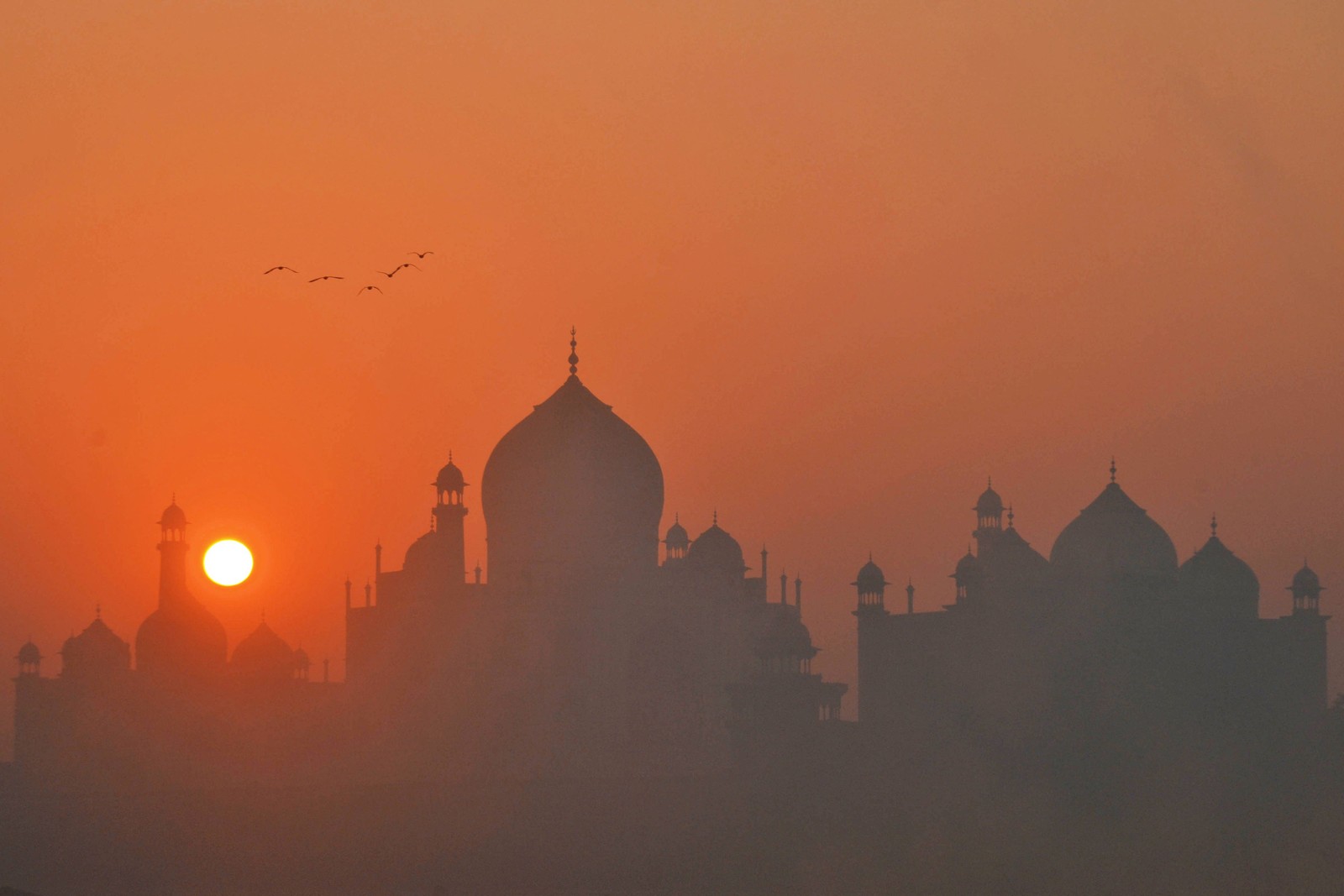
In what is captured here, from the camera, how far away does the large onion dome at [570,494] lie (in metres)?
32.6

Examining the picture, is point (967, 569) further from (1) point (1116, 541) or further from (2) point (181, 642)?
(2) point (181, 642)

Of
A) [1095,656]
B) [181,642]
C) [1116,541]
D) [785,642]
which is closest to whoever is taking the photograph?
[1095,656]

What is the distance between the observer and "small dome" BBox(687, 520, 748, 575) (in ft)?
113

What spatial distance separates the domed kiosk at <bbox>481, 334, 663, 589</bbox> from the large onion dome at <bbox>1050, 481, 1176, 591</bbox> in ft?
19.3

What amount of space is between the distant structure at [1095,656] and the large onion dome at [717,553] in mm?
2414

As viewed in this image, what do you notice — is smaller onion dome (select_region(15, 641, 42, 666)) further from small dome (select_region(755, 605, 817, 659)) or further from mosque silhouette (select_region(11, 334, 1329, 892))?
small dome (select_region(755, 605, 817, 659))

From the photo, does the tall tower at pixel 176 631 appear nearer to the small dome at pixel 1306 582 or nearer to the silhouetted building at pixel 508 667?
the silhouetted building at pixel 508 667

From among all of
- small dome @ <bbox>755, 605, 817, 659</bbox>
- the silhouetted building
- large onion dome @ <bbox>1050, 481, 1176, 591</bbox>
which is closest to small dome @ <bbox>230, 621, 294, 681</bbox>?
the silhouetted building

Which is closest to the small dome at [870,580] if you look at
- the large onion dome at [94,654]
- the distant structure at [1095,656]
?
the distant structure at [1095,656]

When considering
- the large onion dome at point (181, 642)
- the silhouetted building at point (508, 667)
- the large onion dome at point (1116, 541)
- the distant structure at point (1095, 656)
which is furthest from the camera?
the large onion dome at point (181, 642)

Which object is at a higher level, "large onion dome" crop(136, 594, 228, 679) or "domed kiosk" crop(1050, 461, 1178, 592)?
"domed kiosk" crop(1050, 461, 1178, 592)

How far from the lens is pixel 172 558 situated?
35844mm

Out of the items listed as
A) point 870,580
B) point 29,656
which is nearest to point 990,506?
point 870,580

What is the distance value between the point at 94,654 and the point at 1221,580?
1701 cm
